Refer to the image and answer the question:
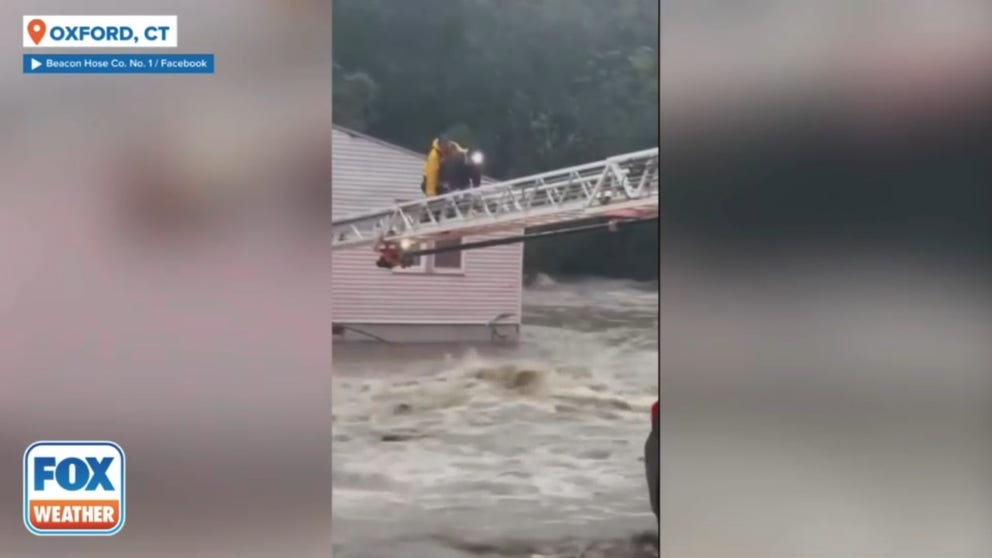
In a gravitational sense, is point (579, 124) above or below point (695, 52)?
below

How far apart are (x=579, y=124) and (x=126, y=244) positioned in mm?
1260

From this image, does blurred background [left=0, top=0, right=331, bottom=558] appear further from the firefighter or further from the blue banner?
the firefighter

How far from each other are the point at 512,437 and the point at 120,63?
4.77 ft

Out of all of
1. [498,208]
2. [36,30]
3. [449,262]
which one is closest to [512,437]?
[449,262]

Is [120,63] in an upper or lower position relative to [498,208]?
upper

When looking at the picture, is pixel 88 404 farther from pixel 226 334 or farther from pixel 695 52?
pixel 695 52

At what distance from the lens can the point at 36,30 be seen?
2184mm

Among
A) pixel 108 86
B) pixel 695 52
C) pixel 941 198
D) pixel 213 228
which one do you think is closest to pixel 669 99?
pixel 695 52

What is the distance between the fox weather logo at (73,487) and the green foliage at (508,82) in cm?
112

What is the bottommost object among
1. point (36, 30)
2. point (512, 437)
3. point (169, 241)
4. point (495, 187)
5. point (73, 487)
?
point (73, 487)

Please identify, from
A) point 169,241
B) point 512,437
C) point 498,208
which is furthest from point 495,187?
point 169,241

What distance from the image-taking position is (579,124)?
220 centimetres

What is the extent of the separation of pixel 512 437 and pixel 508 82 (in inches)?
37.6

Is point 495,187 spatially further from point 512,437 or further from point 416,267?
point 512,437
